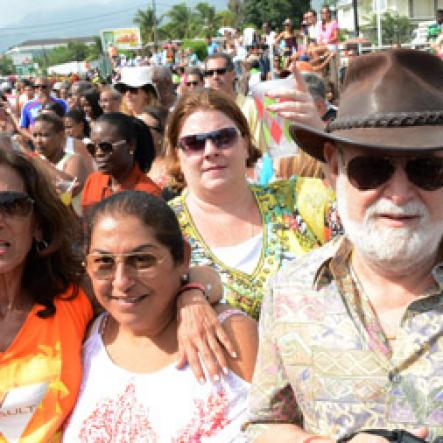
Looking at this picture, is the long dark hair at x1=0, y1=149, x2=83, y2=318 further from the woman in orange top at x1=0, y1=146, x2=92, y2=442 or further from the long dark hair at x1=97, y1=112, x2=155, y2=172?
the long dark hair at x1=97, y1=112, x2=155, y2=172

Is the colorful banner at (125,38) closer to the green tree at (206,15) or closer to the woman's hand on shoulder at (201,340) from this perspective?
the green tree at (206,15)

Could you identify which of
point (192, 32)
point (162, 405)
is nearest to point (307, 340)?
point (162, 405)

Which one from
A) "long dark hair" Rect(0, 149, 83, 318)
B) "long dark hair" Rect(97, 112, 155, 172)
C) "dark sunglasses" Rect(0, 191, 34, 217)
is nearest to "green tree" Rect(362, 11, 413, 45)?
"long dark hair" Rect(97, 112, 155, 172)

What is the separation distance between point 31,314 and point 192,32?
71.9 m

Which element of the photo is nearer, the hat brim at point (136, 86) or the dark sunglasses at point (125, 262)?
the dark sunglasses at point (125, 262)

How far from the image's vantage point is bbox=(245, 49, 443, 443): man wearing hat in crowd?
4.91 ft

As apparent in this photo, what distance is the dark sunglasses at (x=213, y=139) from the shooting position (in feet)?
9.29

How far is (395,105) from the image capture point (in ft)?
4.99

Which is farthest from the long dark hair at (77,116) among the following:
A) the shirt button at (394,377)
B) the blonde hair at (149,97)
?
the shirt button at (394,377)

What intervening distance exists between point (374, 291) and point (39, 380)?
120cm

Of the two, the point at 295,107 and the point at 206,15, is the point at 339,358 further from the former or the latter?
the point at 206,15

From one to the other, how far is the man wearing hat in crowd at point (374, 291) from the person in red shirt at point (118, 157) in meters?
2.49

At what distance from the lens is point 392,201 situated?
59.9 inches

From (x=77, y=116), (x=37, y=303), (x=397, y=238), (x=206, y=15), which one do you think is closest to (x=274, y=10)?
(x=206, y=15)
